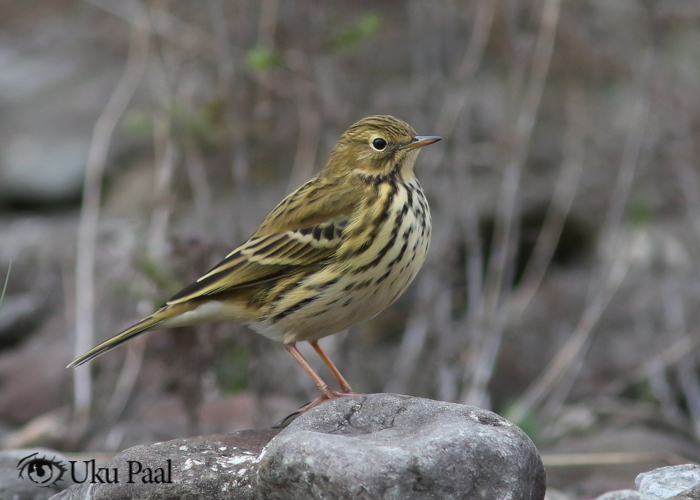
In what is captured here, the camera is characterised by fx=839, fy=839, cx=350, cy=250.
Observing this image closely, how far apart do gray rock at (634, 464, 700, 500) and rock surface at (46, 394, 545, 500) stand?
72cm

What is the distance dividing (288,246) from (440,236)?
2.99 metres

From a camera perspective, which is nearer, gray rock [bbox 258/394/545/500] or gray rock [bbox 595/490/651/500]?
gray rock [bbox 258/394/545/500]

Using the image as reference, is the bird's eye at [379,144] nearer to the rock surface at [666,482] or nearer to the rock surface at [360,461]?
the rock surface at [360,461]

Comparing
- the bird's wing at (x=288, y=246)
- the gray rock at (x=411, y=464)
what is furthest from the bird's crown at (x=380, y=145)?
the gray rock at (x=411, y=464)

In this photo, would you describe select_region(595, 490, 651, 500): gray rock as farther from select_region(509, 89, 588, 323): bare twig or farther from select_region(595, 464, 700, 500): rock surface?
select_region(509, 89, 588, 323): bare twig

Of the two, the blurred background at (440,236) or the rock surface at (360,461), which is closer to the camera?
the rock surface at (360,461)

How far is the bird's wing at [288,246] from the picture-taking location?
4.49 meters

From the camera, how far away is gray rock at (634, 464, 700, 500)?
12.1ft

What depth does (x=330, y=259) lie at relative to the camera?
14.5ft

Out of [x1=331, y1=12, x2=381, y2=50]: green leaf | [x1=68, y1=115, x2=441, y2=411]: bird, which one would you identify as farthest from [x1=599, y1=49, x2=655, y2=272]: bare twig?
[x1=68, y1=115, x2=441, y2=411]: bird

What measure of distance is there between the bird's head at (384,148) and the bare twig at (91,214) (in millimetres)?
2772

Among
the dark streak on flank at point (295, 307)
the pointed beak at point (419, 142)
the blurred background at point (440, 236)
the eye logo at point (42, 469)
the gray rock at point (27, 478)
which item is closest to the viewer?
the gray rock at point (27, 478)

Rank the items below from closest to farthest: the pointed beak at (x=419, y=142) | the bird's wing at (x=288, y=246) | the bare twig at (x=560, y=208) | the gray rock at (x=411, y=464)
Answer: the gray rock at (x=411, y=464)
the bird's wing at (x=288, y=246)
the pointed beak at (x=419, y=142)
the bare twig at (x=560, y=208)

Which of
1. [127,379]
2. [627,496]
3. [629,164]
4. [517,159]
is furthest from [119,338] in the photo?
[629,164]
